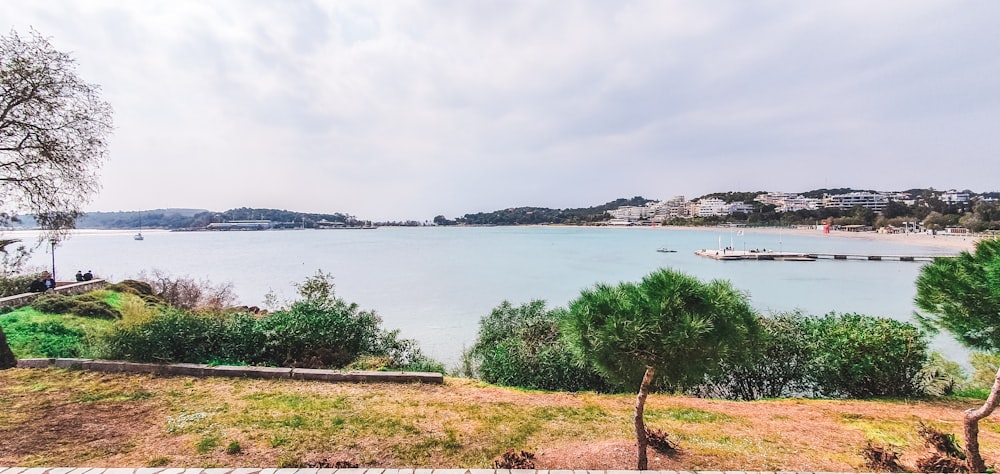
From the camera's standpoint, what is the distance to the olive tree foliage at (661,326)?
3.59m

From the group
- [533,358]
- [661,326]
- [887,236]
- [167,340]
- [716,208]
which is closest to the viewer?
[661,326]

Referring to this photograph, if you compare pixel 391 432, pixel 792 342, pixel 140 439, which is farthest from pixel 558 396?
pixel 140 439

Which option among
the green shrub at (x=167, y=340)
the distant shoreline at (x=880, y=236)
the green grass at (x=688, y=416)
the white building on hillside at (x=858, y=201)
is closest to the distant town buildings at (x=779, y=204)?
the white building on hillside at (x=858, y=201)

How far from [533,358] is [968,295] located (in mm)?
5706

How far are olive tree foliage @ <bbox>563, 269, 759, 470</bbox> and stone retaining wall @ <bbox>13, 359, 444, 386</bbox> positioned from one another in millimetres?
4187

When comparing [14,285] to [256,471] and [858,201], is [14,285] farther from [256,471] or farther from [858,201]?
[858,201]

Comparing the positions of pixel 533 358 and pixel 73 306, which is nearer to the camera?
pixel 533 358

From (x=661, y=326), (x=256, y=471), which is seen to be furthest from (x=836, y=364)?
(x=256, y=471)

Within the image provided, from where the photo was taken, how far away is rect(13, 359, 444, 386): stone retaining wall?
7.18 m

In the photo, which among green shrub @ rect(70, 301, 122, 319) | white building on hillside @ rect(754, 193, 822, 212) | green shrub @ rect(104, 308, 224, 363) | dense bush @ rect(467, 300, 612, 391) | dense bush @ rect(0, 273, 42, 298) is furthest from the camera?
white building on hillside @ rect(754, 193, 822, 212)

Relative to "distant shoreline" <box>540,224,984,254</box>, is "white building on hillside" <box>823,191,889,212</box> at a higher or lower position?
higher

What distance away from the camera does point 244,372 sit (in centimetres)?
717

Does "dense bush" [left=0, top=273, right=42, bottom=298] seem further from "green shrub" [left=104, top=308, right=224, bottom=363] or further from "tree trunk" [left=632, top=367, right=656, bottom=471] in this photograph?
"tree trunk" [left=632, top=367, right=656, bottom=471]

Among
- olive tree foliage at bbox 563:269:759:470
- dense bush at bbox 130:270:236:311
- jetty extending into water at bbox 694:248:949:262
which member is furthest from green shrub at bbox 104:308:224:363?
jetty extending into water at bbox 694:248:949:262
